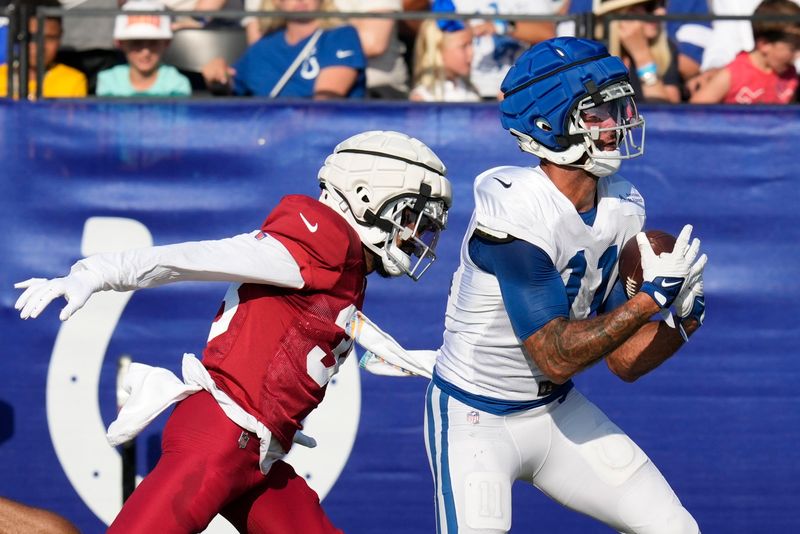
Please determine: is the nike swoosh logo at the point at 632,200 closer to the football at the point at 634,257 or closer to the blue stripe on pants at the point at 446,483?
the football at the point at 634,257

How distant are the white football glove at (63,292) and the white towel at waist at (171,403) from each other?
463mm

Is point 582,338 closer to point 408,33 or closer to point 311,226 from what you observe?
point 311,226

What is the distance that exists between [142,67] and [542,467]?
2.45 metres

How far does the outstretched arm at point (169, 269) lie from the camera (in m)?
2.93

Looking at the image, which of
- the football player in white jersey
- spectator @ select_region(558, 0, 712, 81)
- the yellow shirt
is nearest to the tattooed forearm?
the football player in white jersey

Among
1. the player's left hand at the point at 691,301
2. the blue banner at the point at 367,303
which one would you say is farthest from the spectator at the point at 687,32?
the player's left hand at the point at 691,301

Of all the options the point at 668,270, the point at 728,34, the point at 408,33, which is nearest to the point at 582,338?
the point at 668,270

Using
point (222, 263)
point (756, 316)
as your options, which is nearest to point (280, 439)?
point (222, 263)

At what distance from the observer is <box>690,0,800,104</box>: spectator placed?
202 inches

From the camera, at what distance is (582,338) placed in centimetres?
314

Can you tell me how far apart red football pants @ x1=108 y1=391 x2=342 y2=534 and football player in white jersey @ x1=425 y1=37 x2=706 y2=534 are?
46 cm

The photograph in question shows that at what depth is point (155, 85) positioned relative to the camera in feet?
16.7

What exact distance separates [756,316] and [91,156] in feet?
8.28

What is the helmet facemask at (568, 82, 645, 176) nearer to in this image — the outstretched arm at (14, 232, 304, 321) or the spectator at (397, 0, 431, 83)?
the outstretched arm at (14, 232, 304, 321)
